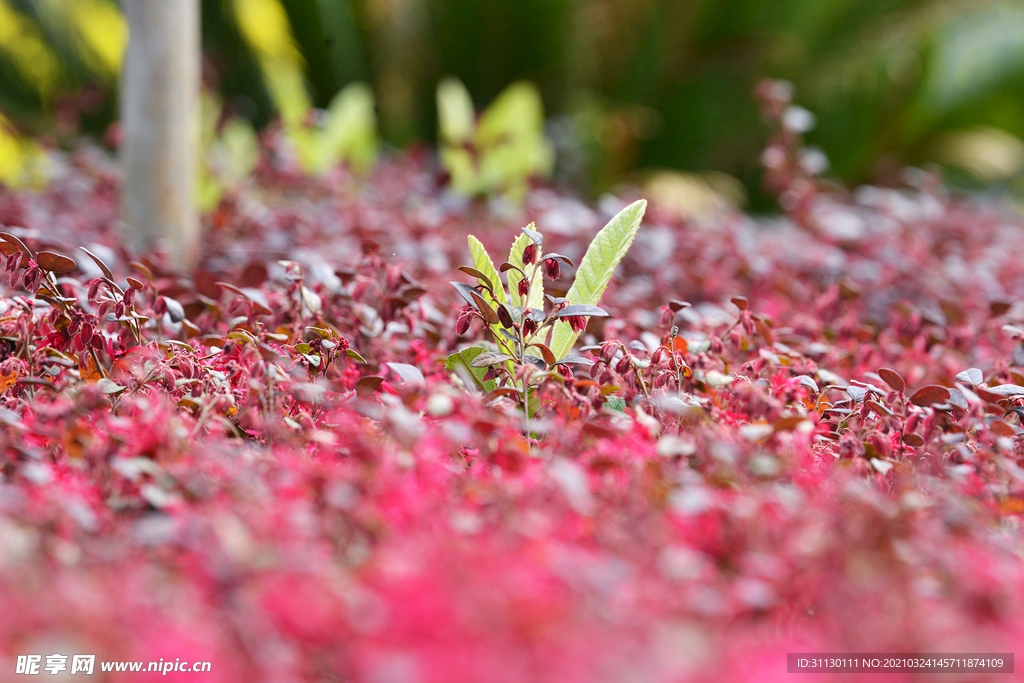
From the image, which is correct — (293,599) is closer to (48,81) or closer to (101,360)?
(101,360)

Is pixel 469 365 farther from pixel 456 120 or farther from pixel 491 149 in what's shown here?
pixel 456 120

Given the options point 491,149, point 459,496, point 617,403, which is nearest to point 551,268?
point 617,403

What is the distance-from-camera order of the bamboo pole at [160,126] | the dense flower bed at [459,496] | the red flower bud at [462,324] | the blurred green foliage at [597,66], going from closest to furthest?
the dense flower bed at [459,496] → the red flower bud at [462,324] → the bamboo pole at [160,126] → the blurred green foliage at [597,66]

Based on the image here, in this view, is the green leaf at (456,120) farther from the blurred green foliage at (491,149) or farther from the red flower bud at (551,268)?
the red flower bud at (551,268)

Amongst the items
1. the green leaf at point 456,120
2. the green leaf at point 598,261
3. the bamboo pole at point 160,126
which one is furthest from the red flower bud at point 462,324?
the green leaf at point 456,120

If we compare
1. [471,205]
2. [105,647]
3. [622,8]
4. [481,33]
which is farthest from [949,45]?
[105,647]

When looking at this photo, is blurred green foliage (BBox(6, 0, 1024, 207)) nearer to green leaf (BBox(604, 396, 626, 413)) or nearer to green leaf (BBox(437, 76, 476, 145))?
green leaf (BBox(437, 76, 476, 145))
